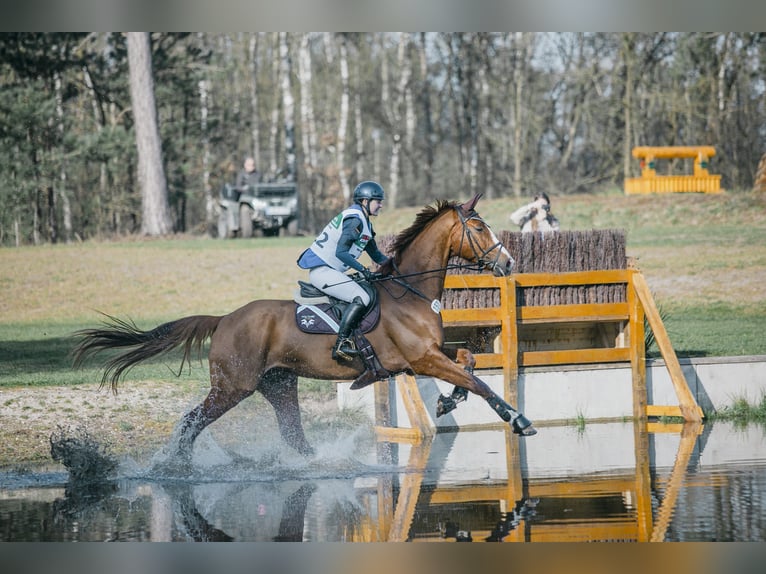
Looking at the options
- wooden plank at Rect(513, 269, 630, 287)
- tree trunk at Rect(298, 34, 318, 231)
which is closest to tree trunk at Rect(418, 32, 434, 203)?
tree trunk at Rect(298, 34, 318, 231)

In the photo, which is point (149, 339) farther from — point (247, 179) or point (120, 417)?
point (247, 179)

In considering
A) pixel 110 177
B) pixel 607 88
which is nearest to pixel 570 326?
pixel 110 177

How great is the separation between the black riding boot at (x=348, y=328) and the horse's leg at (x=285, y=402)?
2.15 ft

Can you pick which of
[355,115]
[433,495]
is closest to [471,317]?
[433,495]

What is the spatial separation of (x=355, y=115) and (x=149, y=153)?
16.0 metres

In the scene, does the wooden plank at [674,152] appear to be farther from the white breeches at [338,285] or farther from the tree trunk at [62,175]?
→ the white breeches at [338,285]

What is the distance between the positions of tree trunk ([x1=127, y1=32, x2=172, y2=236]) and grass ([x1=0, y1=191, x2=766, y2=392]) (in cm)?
128

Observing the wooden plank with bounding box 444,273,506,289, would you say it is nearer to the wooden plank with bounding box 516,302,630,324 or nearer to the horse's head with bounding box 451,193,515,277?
the wooden plank with bounding box 516,302,630,324

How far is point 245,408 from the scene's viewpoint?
1388 centimetres

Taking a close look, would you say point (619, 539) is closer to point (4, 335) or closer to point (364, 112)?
point (4, 335)

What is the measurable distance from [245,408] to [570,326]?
13.6 ft

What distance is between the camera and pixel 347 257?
10023 millimetres

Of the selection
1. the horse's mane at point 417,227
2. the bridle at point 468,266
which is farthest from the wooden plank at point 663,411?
the horse's mane at point 417,227

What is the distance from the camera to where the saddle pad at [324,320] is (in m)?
10.3
